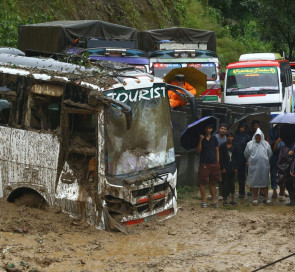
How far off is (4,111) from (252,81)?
440 inches

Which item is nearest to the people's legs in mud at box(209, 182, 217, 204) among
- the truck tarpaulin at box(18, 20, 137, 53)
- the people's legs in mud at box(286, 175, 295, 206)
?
the people's legs in mud at box(286, 175, 295, 206)

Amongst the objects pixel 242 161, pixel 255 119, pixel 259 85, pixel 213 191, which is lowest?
pixel 213 191

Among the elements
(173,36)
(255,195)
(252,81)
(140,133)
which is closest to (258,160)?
(255,195)

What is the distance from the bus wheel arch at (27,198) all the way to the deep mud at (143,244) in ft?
0.32

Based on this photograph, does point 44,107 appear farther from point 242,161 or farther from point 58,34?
point 58,34

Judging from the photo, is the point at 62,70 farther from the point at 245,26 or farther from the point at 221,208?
the point at 245,26

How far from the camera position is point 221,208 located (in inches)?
500

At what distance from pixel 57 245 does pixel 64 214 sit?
0.73 m

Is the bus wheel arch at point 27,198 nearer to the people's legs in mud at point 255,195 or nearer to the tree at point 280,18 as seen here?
the people's legs in mud at point 255,195

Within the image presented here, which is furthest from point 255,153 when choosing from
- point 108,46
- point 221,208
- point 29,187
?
point 108,46

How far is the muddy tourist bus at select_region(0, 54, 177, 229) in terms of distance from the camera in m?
9.71

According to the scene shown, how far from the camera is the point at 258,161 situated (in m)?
12.8

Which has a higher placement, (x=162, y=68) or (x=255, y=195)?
(x=162, y=68)

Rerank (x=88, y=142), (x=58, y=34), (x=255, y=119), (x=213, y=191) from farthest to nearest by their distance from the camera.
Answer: (x=58, y=34), (x=255, y=119), (x=213, y=191), (x=88, y=142)
